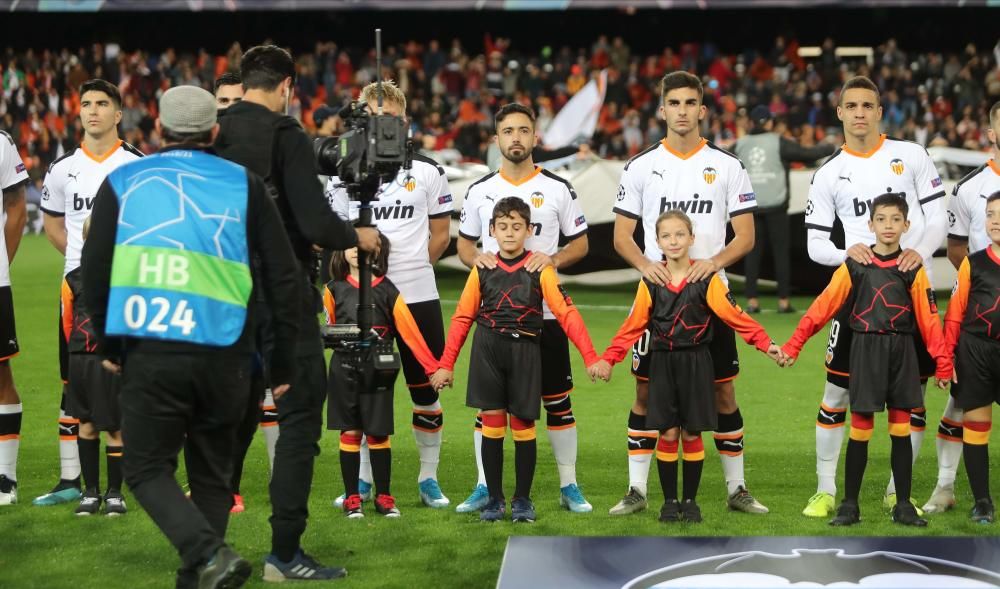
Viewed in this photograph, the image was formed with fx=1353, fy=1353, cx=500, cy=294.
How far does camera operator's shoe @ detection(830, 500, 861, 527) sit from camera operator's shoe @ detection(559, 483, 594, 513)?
1159 millimetres

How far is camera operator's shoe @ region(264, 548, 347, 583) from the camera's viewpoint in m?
5.30

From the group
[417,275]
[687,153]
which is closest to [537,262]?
[417,275]

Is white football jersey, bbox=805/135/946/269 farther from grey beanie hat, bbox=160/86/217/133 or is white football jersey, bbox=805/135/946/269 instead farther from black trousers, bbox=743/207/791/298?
black trousers, bbox=743/207/791/298

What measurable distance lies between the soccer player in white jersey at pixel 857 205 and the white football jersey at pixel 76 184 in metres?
3.46

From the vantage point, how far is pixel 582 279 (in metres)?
16.1

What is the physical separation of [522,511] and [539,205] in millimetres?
1529

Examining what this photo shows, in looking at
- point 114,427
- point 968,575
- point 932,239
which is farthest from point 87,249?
point 932,239

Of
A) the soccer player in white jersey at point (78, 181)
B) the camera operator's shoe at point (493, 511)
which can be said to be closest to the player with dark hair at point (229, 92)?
the soccer player in white jersey at point (78, 181)

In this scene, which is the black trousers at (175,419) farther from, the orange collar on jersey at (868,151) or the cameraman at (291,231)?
the orange collar on jersey at (868,151)

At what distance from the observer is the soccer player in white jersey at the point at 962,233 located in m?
6.51

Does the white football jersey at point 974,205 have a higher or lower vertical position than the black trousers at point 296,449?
higher

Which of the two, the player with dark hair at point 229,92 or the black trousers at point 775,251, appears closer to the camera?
the player with dark hair at point 229,92

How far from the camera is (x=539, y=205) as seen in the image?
22.2 feet

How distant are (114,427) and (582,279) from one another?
1013 cm
